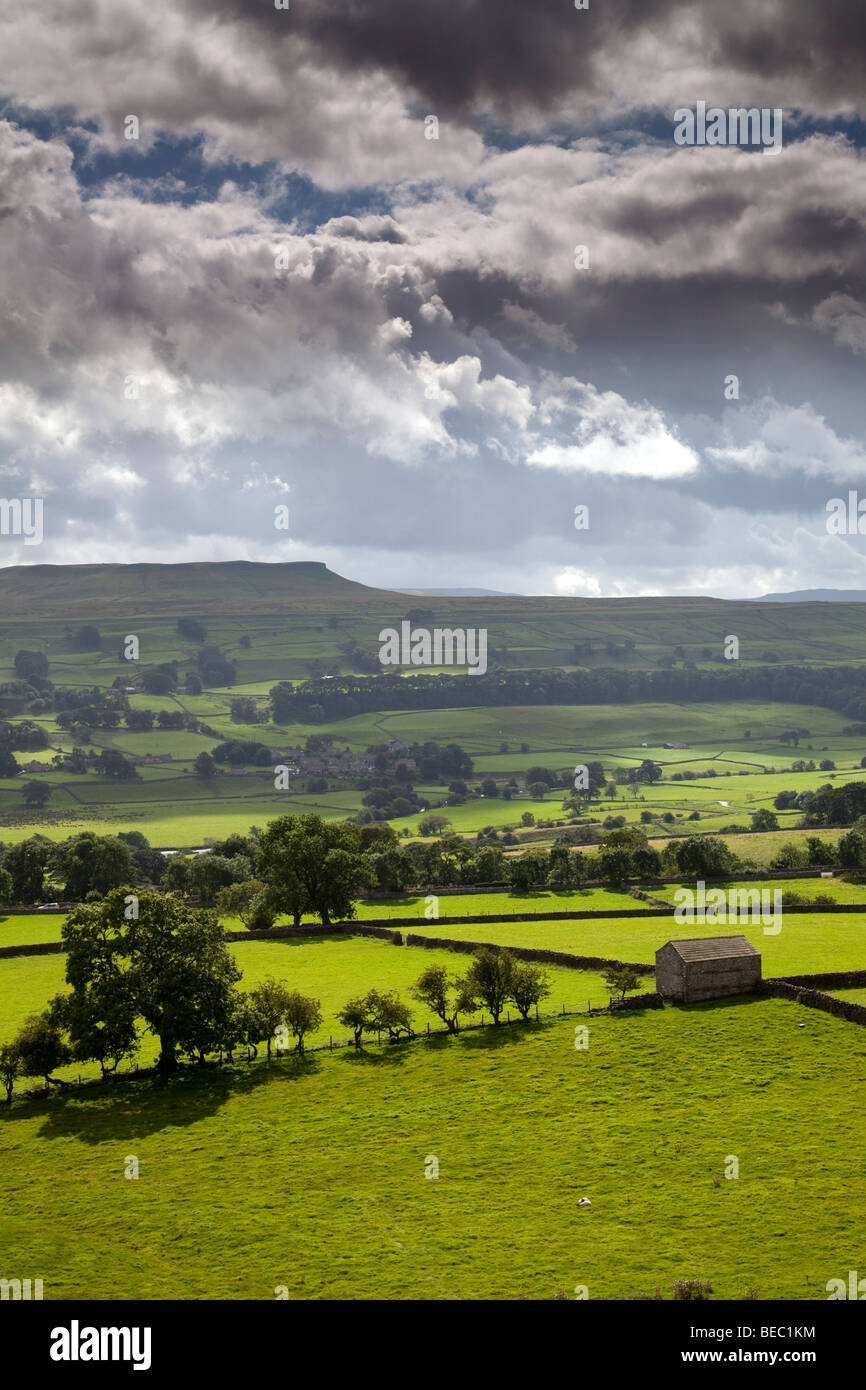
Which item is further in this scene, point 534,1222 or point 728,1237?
point 534,1222

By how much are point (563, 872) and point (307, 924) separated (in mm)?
33076

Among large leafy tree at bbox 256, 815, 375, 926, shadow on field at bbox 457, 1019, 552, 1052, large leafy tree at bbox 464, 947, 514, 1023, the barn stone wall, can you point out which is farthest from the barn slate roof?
large leafy tree at bbox 256, 815, 375, 926

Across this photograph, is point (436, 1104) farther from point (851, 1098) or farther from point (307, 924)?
point (307, 924)

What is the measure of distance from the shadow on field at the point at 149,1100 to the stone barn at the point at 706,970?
21966 mm

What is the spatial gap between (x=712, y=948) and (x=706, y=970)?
1759mm

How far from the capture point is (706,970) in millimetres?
64188

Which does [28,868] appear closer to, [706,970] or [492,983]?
[492,983]

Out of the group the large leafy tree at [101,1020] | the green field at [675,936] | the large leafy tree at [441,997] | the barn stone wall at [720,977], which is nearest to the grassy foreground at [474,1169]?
the barn stone wall at [720,977]

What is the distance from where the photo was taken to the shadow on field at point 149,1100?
5278 cm

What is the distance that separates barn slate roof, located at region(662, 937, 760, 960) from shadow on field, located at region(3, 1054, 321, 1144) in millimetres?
22755

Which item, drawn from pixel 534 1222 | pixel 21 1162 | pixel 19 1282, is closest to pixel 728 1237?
pixel 534 1222

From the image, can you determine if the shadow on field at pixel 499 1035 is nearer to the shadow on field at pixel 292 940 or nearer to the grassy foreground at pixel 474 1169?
the grassy foreground at pixel 474 1169

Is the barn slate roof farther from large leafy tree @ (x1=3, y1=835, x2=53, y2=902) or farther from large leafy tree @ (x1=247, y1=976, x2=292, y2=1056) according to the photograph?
large leafy tree @ (x1=3, y1=835, x2=53, y2=902)
